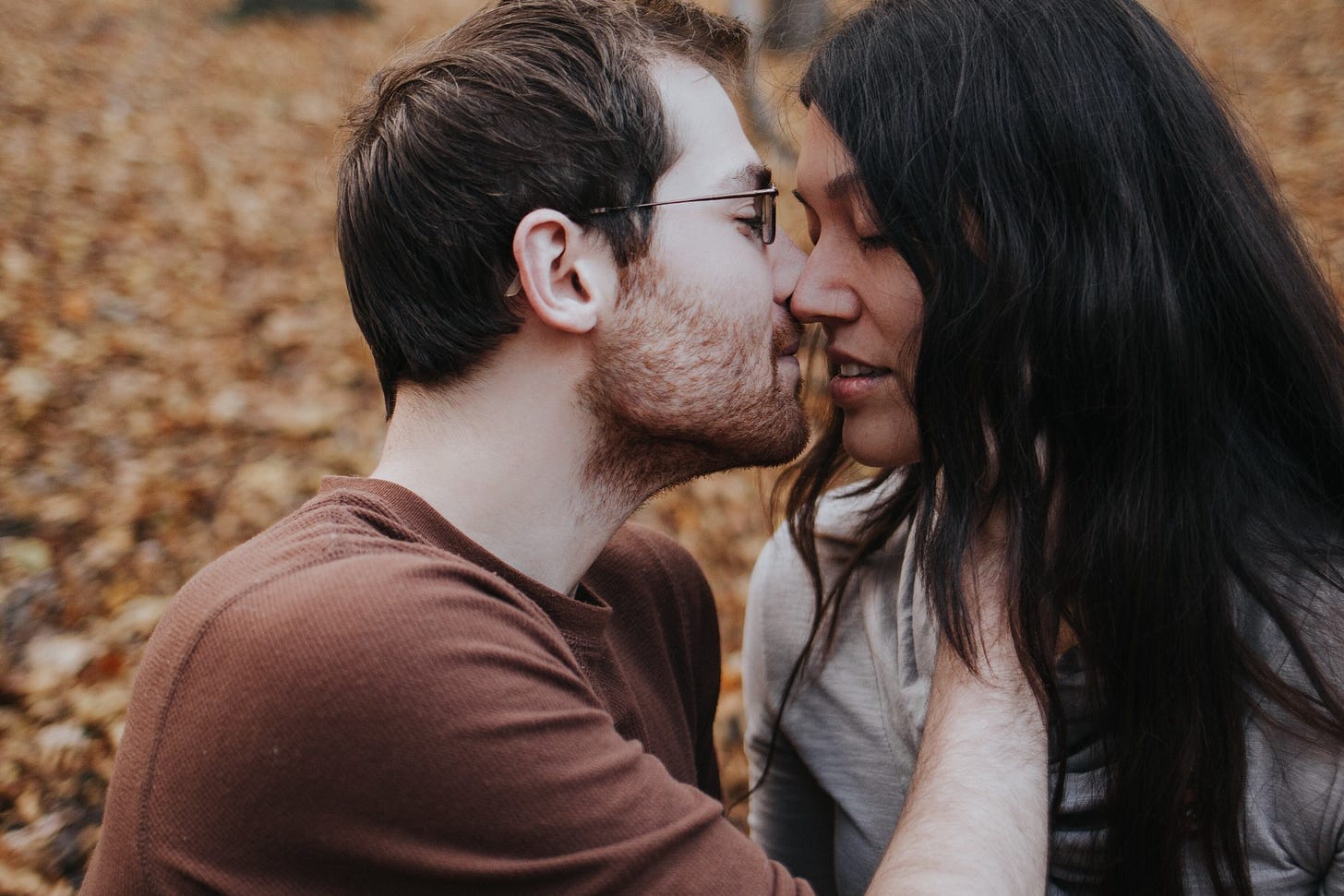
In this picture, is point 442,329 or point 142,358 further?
point 142,358

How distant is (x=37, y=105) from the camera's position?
6258 millimetres

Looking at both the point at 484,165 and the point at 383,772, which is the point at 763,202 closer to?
Result: the point at 484,165

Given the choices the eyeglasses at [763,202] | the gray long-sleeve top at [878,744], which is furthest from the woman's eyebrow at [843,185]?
the gray long-sleeve top at [878,744]

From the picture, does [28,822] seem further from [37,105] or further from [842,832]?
[37,105]

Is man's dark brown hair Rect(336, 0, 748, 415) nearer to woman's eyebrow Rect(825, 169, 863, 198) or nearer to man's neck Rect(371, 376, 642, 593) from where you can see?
man's neck Rect(371, 376, 642, 593)

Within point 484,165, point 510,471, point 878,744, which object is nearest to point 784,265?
point 484,165

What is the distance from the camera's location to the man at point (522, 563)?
4.48 ft

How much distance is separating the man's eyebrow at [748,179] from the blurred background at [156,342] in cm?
24

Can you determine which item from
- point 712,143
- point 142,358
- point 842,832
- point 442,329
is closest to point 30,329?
point 142,358

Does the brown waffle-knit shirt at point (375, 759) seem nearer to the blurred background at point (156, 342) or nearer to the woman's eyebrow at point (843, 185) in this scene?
the woman's eyebrow at point (843, 185)

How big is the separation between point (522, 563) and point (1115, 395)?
44.8 inches

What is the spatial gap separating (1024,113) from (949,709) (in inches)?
42.5

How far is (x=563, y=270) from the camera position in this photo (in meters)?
1.96

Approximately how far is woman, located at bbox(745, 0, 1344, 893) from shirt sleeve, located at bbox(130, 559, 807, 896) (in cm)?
83
